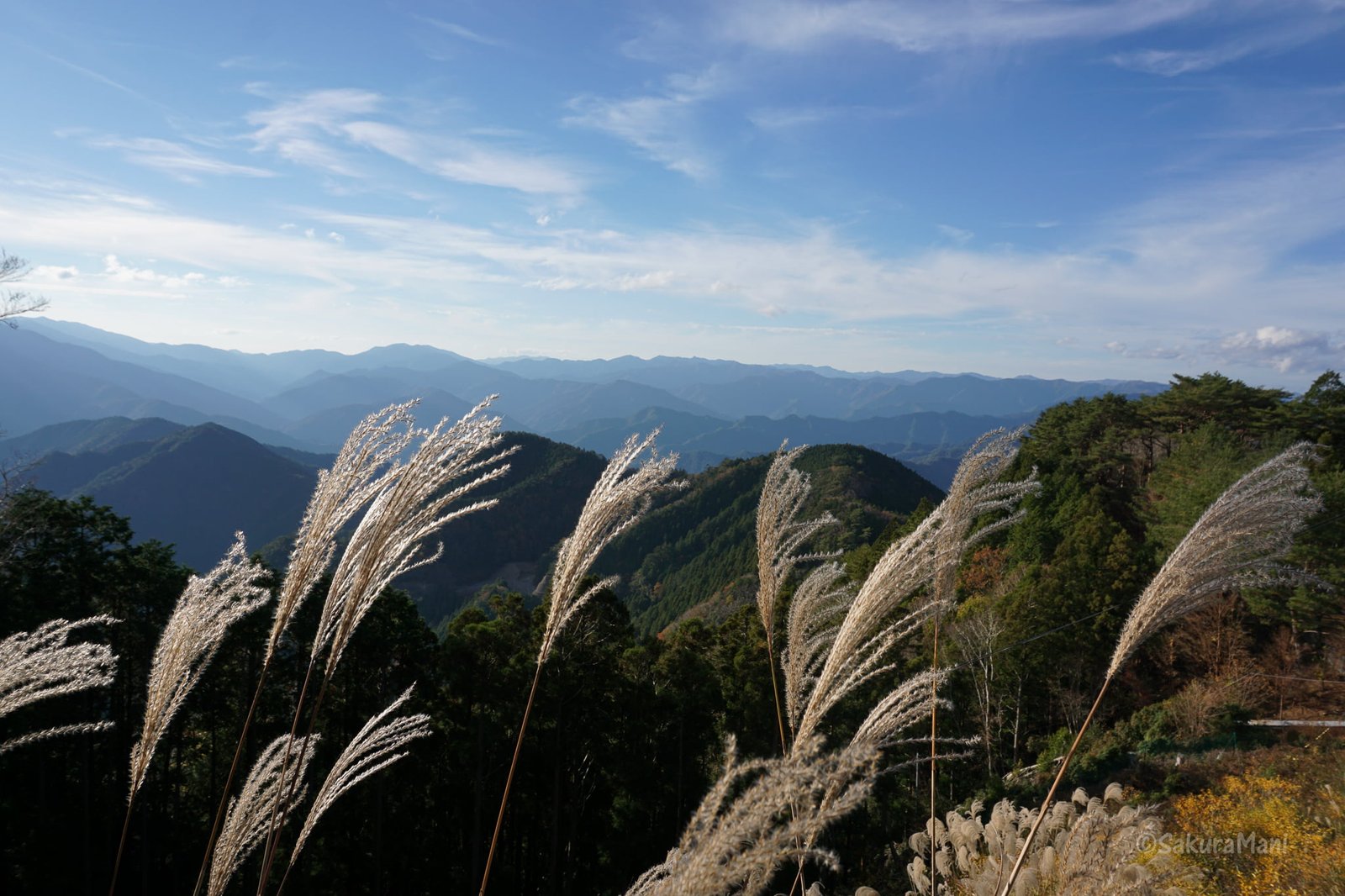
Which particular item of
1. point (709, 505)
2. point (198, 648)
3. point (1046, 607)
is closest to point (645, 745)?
point (1046, 607)

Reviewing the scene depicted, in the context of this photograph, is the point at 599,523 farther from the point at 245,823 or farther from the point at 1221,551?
the point at 1221,551

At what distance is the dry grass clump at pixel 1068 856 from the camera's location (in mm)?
2430

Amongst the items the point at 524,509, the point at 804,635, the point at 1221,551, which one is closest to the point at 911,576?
the point at 804,635

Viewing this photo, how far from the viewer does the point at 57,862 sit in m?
11.0

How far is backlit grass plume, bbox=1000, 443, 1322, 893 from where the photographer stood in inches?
86.9

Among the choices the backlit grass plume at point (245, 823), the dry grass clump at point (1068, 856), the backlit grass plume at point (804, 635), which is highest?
the backlit grass plume at point (804, 635)

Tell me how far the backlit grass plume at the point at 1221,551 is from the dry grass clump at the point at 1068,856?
529mm

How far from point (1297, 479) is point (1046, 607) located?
17736 millimetres

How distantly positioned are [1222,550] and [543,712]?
12652 mm

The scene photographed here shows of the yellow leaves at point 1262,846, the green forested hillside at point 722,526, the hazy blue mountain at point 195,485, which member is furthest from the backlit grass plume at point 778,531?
the hazy blue mountain at point 195,485

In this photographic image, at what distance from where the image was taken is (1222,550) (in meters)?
2.22

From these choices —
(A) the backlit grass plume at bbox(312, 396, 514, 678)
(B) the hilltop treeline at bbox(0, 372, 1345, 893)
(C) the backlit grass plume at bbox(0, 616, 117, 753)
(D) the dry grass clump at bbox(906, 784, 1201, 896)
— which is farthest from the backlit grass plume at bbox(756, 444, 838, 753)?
(B) the hilltop treeline at bbox(0, 372, 1345, 893)

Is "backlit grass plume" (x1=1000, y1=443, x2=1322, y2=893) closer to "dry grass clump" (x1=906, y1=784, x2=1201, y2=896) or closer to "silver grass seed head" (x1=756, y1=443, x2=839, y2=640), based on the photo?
"dry grass clump" (x1=906, y1=784, x2=1201, y2=896)

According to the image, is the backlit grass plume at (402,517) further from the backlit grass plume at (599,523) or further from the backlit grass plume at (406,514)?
the backlit grass plume at (599,523)
